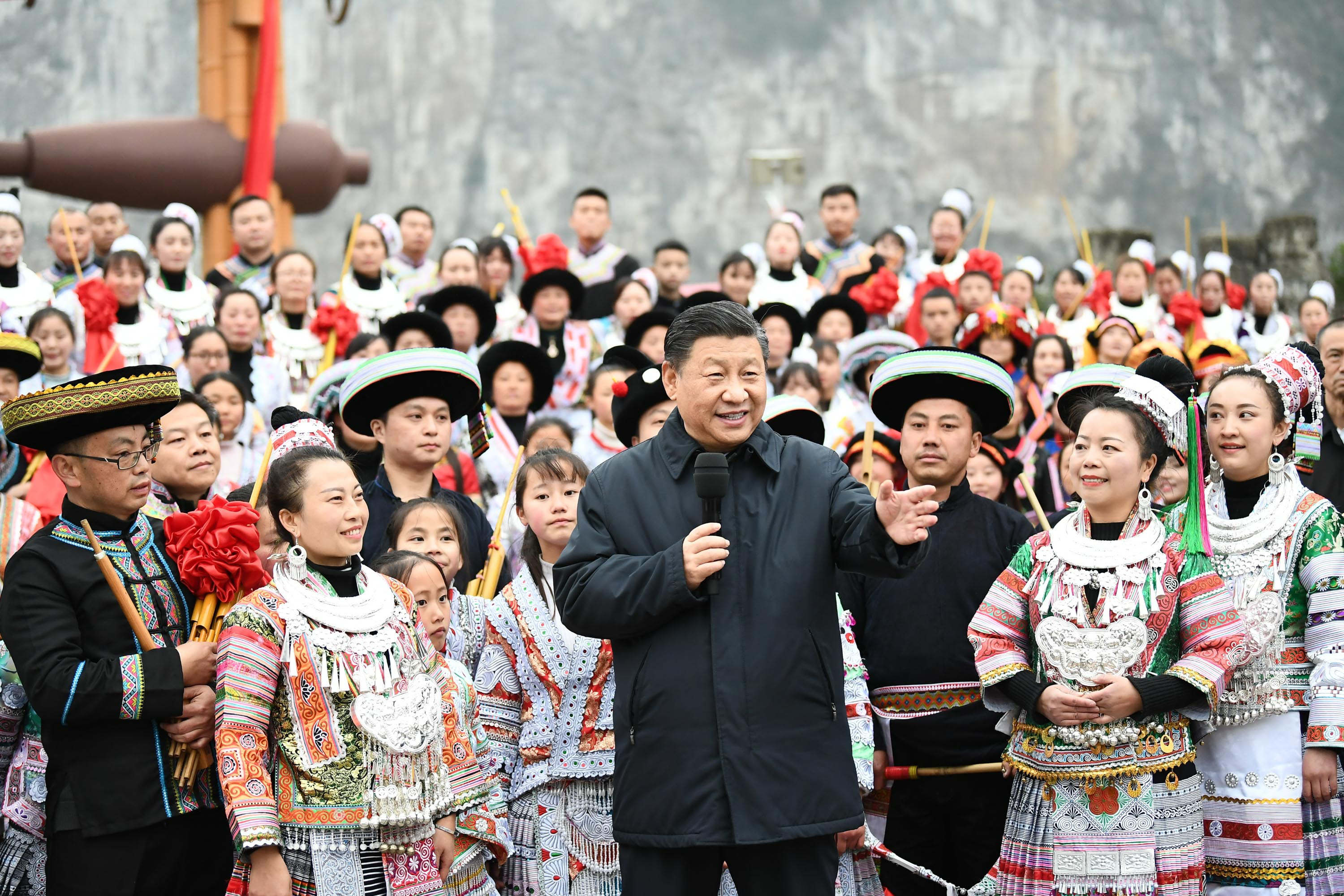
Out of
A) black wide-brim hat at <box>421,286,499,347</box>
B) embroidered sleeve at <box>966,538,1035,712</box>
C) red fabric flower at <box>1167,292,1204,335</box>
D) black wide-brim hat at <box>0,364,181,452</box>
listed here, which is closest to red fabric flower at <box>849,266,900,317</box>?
red fabric flower at <box>1167,292,1204,335</box>

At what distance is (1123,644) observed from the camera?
383 centimetres

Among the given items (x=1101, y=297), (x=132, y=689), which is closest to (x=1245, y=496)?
(x=132, y=689)

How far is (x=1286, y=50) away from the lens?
18672 millimetres

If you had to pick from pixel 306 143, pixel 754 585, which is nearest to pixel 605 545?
pixel 754 585

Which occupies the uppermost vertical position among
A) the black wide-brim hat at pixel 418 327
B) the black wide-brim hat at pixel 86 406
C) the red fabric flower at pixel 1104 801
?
the black wide-brim hat at pixel 418 327

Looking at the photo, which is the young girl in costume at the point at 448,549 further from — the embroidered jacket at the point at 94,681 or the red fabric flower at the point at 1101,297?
the red fabric flower at the point at 1101,297

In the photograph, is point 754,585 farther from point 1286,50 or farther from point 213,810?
point 1286,50

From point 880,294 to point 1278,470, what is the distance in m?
5.40

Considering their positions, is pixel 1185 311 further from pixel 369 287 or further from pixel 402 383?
pixel 402 383

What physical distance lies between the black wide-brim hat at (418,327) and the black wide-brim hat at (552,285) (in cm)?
170

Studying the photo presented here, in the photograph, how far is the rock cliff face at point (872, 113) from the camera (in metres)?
18.4

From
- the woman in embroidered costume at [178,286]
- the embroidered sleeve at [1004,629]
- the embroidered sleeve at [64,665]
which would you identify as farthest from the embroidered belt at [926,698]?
the woman in embroidered costume at [178,286]

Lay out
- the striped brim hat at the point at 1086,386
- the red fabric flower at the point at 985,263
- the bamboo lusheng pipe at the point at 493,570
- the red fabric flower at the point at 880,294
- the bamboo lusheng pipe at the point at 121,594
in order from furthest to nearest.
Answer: the red fabric flower at the point at 985,263
the red fabric flower at the point at 880,294
the bamboo lusheng pipe at the point at 493,570
the striped brim hat at the point at 1086,386
the bamboo lusheng pipe at the point at 121,594

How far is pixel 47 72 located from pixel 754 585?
15.0m
